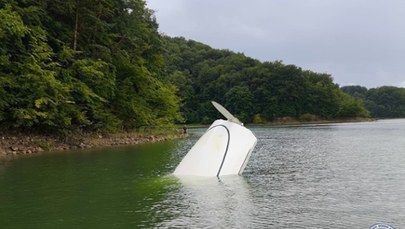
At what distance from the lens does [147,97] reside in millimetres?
48094

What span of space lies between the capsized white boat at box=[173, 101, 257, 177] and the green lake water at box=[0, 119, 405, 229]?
553mm

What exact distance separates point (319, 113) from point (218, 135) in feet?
389

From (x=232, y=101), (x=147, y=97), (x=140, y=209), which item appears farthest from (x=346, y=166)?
(x=232, y=101)

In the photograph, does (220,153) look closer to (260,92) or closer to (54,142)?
(54,142)

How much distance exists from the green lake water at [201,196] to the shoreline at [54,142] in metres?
6.39

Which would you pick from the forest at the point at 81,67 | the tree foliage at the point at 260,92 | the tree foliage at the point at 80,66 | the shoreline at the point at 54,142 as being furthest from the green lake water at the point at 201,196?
the tree foliage at the point at 260,92

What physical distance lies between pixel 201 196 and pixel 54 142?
21525 mm

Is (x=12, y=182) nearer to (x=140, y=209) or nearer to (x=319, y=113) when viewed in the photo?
(x=140, y=209)

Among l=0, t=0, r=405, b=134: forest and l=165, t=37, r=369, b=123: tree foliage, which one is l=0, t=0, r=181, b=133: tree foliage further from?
l=165, t=37, r=369, b=123: tree foliage

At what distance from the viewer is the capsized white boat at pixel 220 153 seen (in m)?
17.1

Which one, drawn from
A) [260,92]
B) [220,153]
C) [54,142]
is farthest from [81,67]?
[260,92]

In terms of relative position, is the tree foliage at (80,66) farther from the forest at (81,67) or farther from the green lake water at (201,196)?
the green lake water at (201,196)

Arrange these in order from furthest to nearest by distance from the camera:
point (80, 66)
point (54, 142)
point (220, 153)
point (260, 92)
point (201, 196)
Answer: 1. point (260, 92)
2. point (80, 66)
3. point (54, 142)
4. point (220, 153)
5. point (201, 196)

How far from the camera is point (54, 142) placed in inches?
1270
